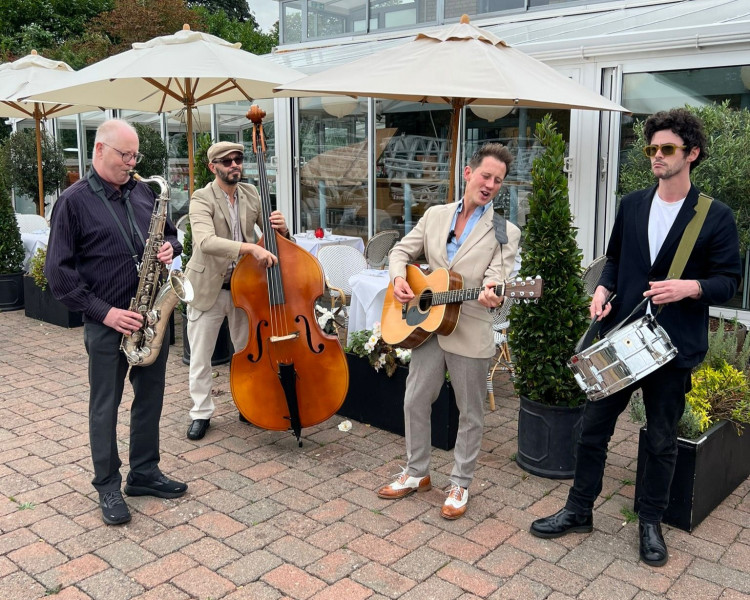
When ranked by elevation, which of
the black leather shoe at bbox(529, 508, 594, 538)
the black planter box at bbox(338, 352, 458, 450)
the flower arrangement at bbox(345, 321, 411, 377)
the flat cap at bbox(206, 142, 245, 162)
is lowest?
the black leather shoe at bbox(529, 508, 594, 538)

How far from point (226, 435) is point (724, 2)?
19.0 feet

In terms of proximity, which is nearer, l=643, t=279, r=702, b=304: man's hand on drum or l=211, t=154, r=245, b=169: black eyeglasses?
l=643, t=279, r=702, b=304: man's hand on drum

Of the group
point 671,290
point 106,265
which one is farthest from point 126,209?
point 671,290

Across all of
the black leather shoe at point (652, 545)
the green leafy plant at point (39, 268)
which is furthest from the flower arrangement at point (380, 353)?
the green leafy plant at point (39, 268)

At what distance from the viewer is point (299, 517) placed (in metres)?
3.72

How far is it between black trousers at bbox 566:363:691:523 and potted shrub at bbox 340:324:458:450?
3.87 feet

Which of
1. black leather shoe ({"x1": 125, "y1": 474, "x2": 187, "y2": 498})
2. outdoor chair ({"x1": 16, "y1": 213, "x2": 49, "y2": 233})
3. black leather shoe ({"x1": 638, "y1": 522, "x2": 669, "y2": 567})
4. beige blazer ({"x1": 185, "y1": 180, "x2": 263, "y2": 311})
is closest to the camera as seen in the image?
black leather shoe ({"x1": 638, "y1": 522, "x2": 669, "y2": 567})

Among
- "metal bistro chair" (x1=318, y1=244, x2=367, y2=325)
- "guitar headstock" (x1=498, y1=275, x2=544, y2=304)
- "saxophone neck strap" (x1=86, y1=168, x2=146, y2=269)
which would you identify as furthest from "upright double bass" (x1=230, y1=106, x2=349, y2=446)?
"metal bistro chair" (x1=318, y1=244, x2=367, y2=325)

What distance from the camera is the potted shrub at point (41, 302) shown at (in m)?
7.84

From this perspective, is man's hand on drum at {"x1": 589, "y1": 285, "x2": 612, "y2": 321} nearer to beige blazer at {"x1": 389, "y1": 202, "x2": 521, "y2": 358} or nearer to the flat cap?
beige blazer at {"x1": 389, "y1": 202, "x2": 521, "y2": 358}

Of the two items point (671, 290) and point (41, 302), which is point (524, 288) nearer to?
point (671, 290)

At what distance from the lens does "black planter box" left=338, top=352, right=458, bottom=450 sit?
14.9ft

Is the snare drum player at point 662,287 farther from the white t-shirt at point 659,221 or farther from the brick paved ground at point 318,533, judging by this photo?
the brick paved ground at point 318,533

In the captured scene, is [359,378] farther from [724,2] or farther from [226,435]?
[724,2]
